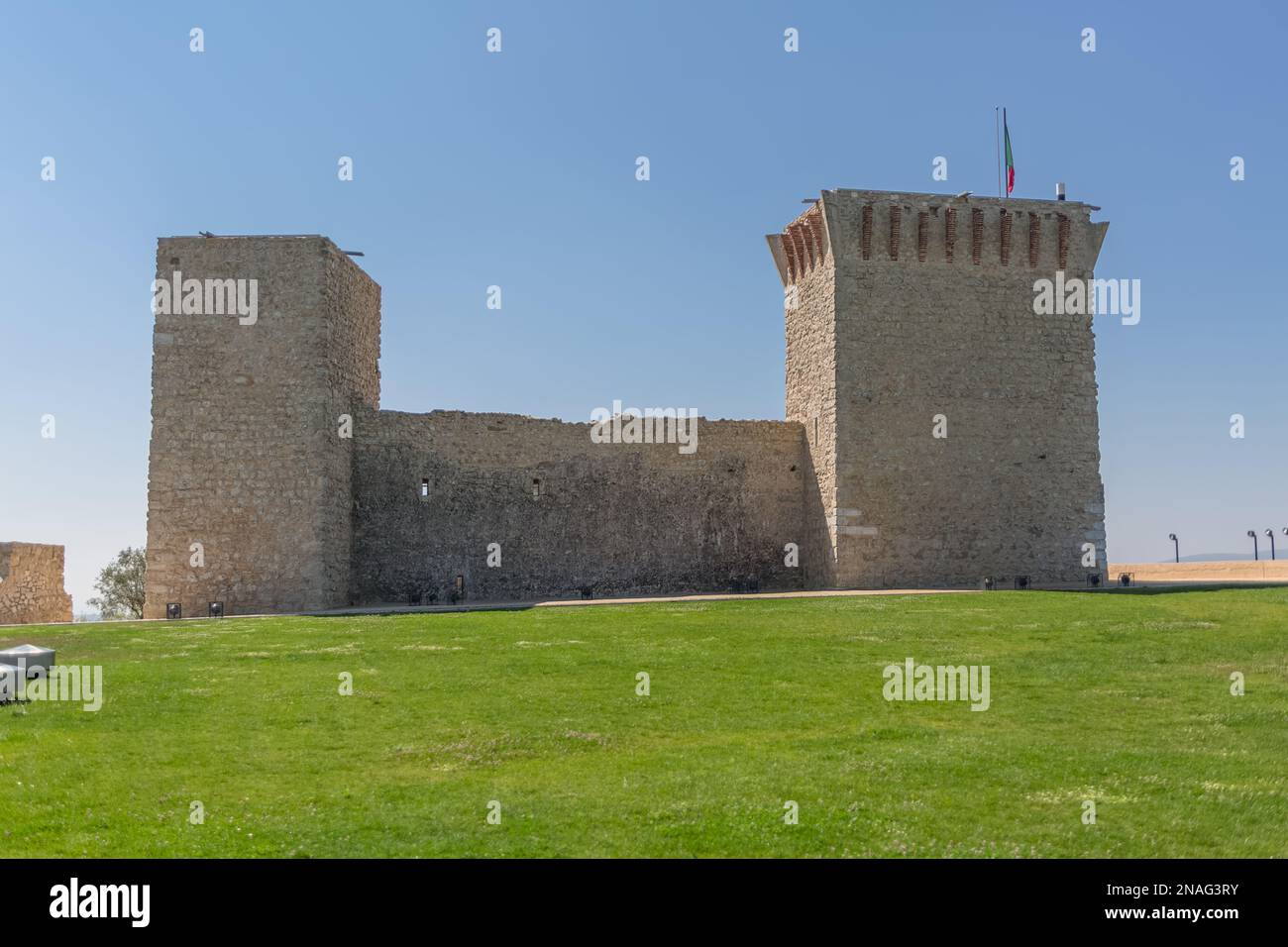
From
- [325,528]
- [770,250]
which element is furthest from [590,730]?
[770,250]


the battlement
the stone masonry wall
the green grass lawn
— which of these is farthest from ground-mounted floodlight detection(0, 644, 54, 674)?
the battlement

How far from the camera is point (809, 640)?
596 inches

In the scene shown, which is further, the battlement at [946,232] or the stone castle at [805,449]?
the battlement at [946,232]

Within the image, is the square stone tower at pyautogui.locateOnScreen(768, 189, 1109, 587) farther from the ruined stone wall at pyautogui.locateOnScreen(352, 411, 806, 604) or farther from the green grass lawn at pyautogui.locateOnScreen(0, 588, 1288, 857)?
the green grass lawn at pyautogui.locateOnScreen(0, 588, 1288, 857)

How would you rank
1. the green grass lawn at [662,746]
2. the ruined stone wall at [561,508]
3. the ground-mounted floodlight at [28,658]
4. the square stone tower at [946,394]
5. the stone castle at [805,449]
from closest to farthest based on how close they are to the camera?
the green grass lawn at [662,746] → the ground-mounted floodlight at [28,658] → the stone castle at [805,449] → the ruined stone wall at [561,508] → the square stone tower at [946,394]

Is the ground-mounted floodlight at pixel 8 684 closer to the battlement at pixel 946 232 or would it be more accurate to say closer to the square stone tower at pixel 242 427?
the square stone tower at pixel 242 427

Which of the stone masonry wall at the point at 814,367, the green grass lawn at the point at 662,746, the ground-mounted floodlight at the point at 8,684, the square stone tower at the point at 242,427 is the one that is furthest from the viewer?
the stone masonry wall at the point at 814,367

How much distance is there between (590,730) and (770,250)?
2036 cm

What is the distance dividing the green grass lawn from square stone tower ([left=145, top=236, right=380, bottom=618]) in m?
6.04

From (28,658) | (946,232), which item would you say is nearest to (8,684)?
(28,658)

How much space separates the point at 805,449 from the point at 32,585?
17139mm

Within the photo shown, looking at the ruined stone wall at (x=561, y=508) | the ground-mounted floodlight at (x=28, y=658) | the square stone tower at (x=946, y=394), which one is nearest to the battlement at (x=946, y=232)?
the square stone tower at (x=946, y=394)

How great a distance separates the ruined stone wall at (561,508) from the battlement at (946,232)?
4.55 metres

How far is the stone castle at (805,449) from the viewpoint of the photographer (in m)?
23.3
